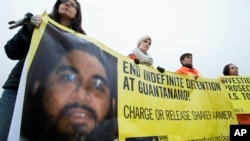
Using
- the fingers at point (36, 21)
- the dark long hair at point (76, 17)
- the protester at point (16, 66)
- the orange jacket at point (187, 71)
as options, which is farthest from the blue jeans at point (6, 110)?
the orange jacket at point (187, 71)

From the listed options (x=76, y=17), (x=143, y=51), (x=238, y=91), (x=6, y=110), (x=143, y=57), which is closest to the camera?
(x=6, y=110)

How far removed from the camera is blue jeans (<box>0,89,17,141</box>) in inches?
76.8

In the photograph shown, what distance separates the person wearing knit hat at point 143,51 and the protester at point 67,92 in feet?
4.49

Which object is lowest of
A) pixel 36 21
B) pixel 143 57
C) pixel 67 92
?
pixel 67 92

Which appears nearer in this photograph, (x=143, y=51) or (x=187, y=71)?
(x=143, y=51)

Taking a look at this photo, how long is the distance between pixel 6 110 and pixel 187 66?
3072 millimetres

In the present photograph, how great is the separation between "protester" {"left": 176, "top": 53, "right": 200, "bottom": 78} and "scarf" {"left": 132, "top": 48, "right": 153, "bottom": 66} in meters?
0.52

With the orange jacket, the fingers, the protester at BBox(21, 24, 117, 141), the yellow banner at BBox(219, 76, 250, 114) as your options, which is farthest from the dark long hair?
the yellow banner at BBox(219, 76, 250, 114)

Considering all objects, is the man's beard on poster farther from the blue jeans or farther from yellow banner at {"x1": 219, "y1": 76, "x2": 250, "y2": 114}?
yellow banner at {"x1": 219, "y1": 76, "x2": 250, "y2": 114}

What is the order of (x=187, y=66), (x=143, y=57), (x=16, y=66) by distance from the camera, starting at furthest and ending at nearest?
1. (x=187, y=66)
2. (x=143, y=57)
3. (x=16, y=66)

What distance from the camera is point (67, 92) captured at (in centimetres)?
205

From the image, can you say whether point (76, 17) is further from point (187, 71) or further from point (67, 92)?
point (187, 71)

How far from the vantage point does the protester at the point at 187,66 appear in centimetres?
419

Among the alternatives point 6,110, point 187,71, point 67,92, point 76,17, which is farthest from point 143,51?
point 6,110
